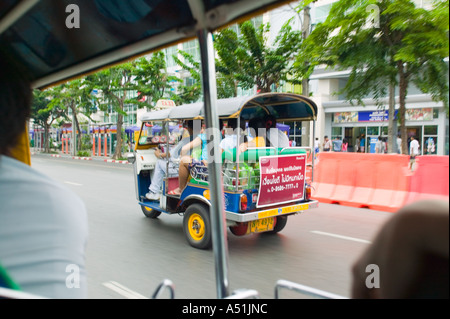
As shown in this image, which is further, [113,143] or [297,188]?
[113,143]

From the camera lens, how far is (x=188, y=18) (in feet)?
5.72

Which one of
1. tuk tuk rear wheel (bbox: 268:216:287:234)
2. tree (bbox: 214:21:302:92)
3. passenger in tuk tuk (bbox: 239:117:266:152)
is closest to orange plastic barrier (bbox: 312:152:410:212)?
tuk tuk rear wheel (bbox: 268:216:287:234)

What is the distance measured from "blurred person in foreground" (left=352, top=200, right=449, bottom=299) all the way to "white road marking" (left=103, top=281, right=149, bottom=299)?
3217mm

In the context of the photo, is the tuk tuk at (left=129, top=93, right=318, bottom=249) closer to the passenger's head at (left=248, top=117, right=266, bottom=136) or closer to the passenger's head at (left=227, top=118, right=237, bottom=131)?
the passenger's head at (left=227, top=118, right=237, bottom=131)

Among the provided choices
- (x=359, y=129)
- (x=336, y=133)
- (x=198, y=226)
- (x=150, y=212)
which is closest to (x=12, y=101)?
(x=198, y=226)

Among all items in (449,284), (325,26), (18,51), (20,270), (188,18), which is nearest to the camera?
(449,284)

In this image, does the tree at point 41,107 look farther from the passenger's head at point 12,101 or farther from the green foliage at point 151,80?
the green foliage at point 151,80

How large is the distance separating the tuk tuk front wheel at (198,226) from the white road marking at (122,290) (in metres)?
1.49

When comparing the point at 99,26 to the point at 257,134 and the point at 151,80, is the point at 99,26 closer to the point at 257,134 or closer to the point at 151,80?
the point at 257,134

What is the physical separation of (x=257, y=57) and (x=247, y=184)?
11222 mm

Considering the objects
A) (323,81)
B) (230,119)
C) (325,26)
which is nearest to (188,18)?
(230,119)
